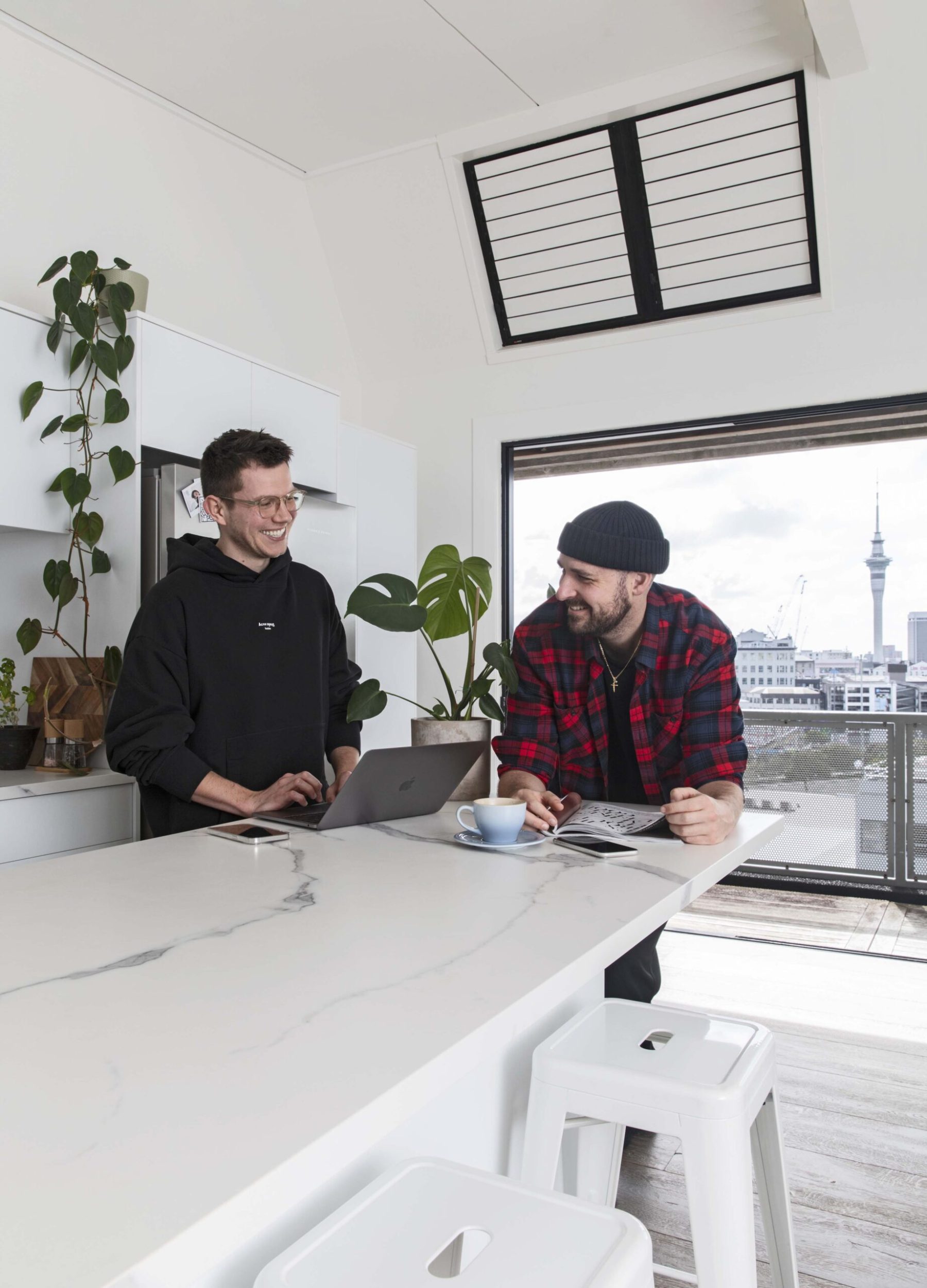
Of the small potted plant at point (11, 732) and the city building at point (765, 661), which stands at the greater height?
the city building at point (765, 661)

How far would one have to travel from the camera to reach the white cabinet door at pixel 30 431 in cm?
256

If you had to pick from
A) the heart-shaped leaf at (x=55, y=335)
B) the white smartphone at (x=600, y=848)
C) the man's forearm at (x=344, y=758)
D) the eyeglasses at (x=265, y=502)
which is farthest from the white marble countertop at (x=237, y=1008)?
the heart-shaped leaf at (x=55, y=335)

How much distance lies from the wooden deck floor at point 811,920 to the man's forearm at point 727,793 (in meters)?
2.26

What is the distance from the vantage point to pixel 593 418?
4.11m

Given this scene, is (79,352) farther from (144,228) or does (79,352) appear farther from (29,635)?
(144,228)

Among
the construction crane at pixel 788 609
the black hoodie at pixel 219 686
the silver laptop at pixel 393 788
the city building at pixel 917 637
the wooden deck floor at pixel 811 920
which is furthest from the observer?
the construction crane at pixel 788 609

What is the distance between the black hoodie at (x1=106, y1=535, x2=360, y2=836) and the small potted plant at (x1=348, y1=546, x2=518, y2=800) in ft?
2.57

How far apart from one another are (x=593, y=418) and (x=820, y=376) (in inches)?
35.3

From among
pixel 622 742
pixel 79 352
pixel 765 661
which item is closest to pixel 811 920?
pixel 765 661

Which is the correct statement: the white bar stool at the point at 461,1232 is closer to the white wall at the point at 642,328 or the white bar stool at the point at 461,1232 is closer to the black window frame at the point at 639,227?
the white wall at the point at 642,328

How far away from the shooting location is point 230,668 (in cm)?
223

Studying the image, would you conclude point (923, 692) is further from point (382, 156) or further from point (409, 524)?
point (382, 156)

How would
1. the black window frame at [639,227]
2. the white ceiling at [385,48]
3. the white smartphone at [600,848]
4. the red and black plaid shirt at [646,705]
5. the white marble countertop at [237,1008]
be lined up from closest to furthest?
the white marble countertop at [237,1008] → the white smartphone at [600,848] → the red and black plaid shirt at [646,705] → the white ceiling at [385,48] → the black window frame at [639,227]

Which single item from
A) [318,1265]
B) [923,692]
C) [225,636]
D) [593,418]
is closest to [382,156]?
[593,418]
